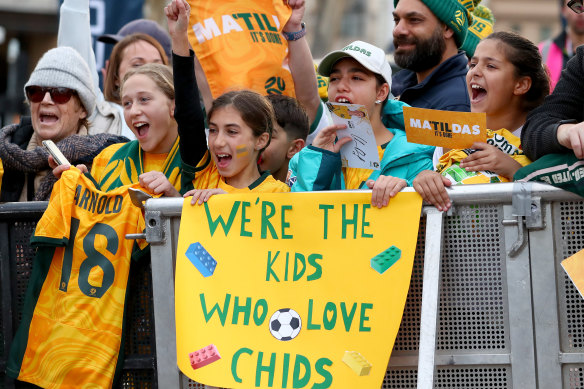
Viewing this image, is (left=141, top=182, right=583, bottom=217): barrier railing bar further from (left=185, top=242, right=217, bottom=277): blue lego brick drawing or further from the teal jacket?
(left=185, top=242, right=217, bottom=277): blue lego brick drawing

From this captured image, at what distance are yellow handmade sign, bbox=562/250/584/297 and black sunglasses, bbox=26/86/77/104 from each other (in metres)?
3.13

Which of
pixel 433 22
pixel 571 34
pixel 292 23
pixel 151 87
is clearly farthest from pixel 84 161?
pixel 571 34

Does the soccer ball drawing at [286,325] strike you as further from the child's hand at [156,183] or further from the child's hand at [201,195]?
the child's hand at [156,183]

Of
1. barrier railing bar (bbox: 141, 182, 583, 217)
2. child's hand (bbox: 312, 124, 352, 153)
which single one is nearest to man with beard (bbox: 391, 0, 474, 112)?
child's hand (bbox: 312, 124, 352, 153)

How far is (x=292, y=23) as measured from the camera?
5.34m

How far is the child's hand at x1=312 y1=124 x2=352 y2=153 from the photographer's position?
4341 millimetres

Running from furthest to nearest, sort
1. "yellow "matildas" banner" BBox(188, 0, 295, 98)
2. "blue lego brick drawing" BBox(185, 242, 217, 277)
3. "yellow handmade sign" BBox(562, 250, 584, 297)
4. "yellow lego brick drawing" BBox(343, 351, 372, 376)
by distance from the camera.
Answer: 1. "yellow "matildas" banner" BBox(188, 0, 295, 98)
2. "blue lego brick drawing" BBox(185, 242, 217, 277)
3. "yellow lego brick drawing" BBox(343, 351, 372, 376)
4. "yellow handmade sign" BBox(562, 250, 584, 297)

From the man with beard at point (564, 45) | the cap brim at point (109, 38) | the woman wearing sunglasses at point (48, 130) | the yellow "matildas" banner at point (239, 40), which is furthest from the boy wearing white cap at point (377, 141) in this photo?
the man with beard at point (564, 45)

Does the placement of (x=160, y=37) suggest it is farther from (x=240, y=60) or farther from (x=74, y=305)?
(x=74, y=305)

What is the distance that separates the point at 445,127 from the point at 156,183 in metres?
1.33

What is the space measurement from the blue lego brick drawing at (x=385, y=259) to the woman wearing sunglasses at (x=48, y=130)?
188 centimetres

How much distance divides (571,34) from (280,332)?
17.5ft

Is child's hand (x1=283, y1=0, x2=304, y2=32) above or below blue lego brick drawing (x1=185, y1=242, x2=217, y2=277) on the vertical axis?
above

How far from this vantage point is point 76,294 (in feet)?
13.7
